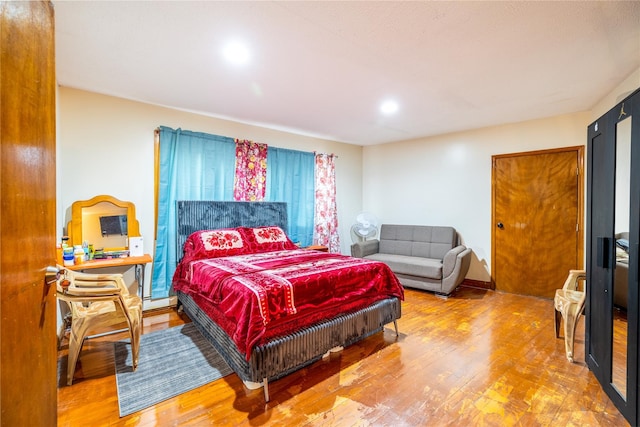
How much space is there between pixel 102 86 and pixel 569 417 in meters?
4.46

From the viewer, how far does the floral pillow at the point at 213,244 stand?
10.7 ft

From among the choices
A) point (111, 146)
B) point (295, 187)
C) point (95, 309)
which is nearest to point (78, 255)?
point (95, 309)

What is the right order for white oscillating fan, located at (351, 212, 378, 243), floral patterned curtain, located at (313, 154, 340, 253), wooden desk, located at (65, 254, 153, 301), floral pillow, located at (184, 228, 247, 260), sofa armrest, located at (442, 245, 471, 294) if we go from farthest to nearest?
white oscillating fan, located at (351, 212, 378, 243) → floral patterned curtain, located at (313, 154, 340, 253) → sofa armrest, located at (442, 245, 471, 294) → floral pillow, located at (184, 228, 247, 260) → wooden desk, located at (65, 254, 153, 301)

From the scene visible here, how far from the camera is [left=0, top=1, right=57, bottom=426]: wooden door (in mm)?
764

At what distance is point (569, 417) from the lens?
1736mm

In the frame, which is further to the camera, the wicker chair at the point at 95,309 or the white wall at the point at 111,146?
the white wall at the point at 111,146

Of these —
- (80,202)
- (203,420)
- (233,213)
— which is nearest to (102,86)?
(80,202)

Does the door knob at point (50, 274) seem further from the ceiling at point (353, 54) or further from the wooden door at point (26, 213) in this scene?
the ceiling at point (353, 54)

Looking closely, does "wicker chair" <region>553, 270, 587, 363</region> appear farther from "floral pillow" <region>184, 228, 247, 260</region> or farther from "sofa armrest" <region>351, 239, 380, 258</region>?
"floral pillow" <region>184, 228, 247, 260</region>

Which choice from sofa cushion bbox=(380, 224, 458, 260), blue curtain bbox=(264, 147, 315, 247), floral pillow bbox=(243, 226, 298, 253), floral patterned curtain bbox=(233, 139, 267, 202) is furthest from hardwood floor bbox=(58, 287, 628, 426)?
blue curtain bbox=(264, 147, 315, 247)

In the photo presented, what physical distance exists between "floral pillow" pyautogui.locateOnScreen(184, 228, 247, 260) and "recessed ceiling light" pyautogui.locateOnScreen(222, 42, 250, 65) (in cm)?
189

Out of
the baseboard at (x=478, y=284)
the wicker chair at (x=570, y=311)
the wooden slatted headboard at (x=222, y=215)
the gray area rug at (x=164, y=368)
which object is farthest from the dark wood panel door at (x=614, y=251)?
the wooden slatted headboard at (x=222, y=215)

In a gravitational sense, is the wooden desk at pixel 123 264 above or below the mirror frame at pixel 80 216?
below

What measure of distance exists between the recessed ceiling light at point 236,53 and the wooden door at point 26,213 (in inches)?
46.0
